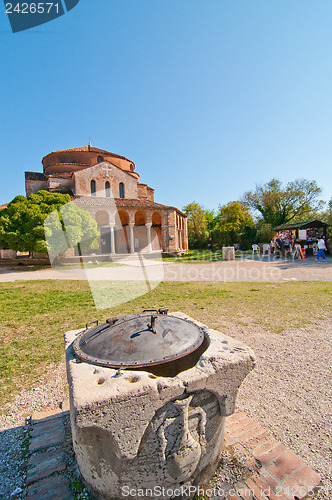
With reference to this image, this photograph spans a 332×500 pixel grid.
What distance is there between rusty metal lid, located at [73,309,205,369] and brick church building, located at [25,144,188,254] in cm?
2273

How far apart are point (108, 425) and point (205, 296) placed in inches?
264

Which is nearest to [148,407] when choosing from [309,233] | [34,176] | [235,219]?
[309,233]

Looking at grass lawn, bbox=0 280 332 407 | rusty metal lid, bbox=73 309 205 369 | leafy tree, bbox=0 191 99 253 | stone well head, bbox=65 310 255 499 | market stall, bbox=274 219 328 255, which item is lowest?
grass lawn, bbox=0 280 332 407

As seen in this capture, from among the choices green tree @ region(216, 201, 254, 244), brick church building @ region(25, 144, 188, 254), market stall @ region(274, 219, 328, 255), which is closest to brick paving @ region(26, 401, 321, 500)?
market stall @ region(274, 219, 328, 255)

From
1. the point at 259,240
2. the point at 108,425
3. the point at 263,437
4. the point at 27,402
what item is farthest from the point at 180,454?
the point at 259,240

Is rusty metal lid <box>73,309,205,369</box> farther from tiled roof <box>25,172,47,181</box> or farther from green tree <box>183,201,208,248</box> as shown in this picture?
green tree <box>183,201,208,248</box>

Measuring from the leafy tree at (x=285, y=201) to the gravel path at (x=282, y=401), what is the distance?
107ft

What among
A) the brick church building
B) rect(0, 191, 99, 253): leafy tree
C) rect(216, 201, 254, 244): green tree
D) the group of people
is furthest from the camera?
rect(216, 201, 254, 244): green tree

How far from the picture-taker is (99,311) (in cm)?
641

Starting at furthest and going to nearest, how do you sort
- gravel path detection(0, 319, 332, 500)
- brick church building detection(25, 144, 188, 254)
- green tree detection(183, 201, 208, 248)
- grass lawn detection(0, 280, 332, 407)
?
green tree detection(183, 201, 208, 248), brick church building detection(25, 144, 188, 254), grass lawn detection(0, 280, 332, 407), gravel path detection(0, 319, 332, 500)

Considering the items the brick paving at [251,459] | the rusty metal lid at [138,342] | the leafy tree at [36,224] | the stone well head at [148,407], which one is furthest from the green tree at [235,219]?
the stone well head at [148,407]

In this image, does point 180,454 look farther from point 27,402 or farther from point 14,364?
point 14,364

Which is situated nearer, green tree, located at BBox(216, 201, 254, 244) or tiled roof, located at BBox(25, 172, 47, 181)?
tiled roof, located at BBox(25, 172, 47, 181)

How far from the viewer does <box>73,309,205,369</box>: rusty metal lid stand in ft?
6.23
